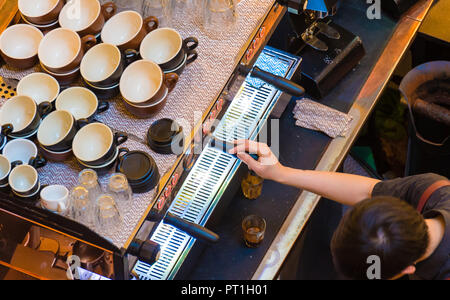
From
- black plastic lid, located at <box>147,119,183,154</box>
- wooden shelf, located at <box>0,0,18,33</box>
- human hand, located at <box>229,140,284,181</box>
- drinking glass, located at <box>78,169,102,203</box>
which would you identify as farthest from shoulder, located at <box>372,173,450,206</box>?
wooden shelf, located at <box>0,0,18,33</box>

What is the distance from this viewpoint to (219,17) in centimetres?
217

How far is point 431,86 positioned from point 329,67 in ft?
2.05

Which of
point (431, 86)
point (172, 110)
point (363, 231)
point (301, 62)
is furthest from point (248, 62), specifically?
point (431, 86)

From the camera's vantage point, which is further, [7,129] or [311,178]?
[311,178]

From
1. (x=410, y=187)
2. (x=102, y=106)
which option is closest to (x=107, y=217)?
(x=102, y=106)

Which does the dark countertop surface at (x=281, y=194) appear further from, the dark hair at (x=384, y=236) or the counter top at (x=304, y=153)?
the dark hair at (x=384, y=236)

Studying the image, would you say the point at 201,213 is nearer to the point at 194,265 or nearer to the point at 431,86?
the point at 194,265

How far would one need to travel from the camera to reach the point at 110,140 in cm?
192

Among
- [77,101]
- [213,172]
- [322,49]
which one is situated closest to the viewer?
[77,101]

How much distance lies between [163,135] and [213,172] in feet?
1.59

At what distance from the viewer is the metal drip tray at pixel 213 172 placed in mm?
2248

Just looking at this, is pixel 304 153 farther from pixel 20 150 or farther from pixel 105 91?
pixel 20 150

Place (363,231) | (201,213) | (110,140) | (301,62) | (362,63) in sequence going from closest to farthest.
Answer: (363,231), (110,140), (201,213), (301,62), (362,63)

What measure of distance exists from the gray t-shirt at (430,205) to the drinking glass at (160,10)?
1014 millimetres
